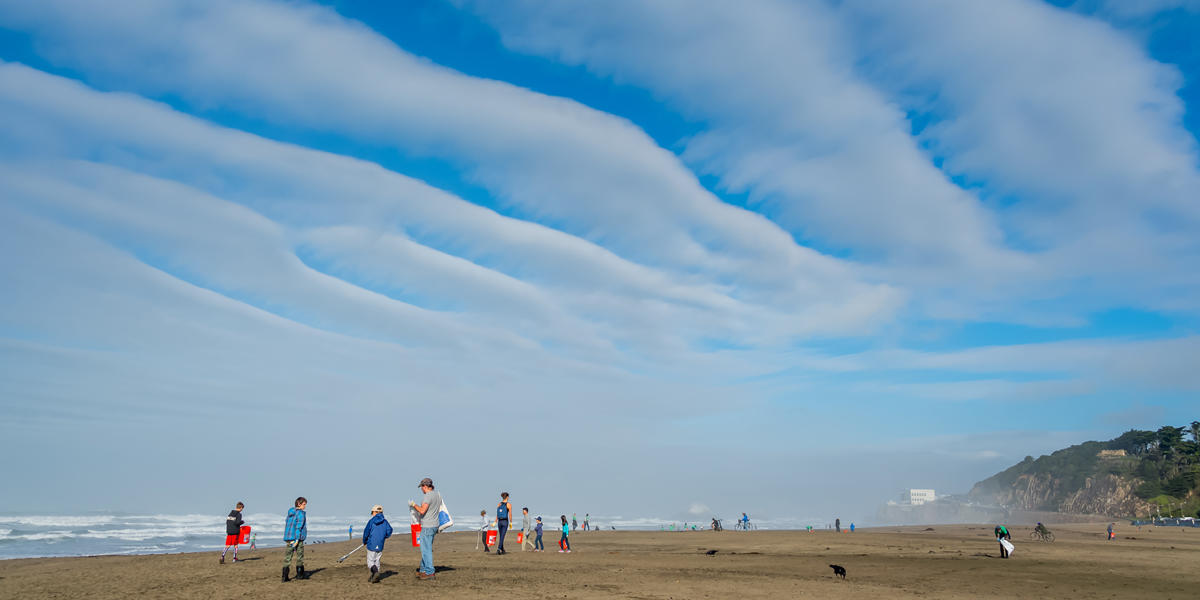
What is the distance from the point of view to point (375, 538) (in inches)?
642

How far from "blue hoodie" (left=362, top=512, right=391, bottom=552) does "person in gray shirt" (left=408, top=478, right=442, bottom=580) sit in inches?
31.8

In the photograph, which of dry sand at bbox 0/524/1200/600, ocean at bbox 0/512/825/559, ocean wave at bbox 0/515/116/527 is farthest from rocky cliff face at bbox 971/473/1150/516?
ocean wave at bbox 0/515/116/527

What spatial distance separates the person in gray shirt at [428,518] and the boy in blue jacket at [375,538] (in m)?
0.82

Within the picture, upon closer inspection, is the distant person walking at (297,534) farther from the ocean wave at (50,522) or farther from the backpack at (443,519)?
the ocean wave at (50,522)

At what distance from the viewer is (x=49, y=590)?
52.4ft

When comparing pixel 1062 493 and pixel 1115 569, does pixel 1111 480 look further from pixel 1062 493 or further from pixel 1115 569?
pixel 1115 569

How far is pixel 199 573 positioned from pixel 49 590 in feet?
10.9

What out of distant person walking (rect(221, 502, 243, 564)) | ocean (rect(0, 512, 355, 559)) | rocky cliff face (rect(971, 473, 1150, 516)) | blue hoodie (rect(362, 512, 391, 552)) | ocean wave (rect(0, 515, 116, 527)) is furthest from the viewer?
rocky cliff face (rect(971, 473, 1150, 516))

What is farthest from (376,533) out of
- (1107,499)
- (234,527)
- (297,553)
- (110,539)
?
(1107,499)

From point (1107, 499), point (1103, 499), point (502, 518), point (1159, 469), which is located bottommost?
point (1103, 499)

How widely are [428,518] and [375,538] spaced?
1.33m

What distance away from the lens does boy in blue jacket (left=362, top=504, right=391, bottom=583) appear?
53.5ft

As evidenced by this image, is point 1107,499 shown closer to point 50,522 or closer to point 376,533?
point 376,533

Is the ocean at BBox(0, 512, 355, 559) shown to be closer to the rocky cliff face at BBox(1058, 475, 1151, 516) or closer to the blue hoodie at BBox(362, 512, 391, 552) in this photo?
the blue hoodie at BBox(362, 512, 391, 552)
